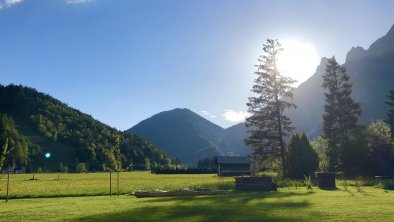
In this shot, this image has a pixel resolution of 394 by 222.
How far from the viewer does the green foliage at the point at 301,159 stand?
52.2m

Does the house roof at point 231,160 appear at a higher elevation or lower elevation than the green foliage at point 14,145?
lower

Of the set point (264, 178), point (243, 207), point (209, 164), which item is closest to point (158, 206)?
point (243, 207)

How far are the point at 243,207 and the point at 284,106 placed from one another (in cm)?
3833

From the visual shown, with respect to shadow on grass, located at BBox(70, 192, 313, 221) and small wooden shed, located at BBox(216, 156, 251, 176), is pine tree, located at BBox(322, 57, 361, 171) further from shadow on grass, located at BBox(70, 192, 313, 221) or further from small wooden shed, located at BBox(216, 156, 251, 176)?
shadow on grass, located at BBox(70, 192, 313, 221)

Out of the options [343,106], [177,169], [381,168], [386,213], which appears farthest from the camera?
[177,169]

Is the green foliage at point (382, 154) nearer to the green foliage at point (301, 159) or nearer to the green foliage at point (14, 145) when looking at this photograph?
the green foliage at point (301, 159)

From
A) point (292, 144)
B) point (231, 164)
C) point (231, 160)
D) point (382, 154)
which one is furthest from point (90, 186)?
point (231, 160)

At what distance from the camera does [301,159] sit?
52.3m

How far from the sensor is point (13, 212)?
18.4 meters

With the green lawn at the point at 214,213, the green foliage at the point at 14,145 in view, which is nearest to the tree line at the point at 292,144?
the green lawn at the point at 214,213

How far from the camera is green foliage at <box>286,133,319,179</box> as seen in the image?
5216 cm

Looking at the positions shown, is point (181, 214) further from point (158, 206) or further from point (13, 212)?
point (13, 212)

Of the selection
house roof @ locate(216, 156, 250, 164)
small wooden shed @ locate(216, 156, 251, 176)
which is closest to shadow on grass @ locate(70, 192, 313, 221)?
small wooden shed @ locate(216, 156, 251, 176)

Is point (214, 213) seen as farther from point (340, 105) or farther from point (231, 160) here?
point (231, 160)
